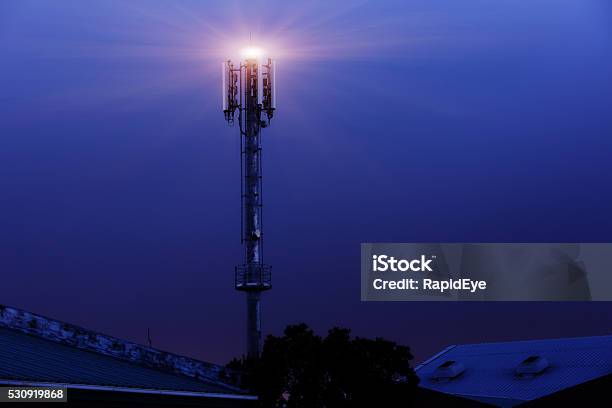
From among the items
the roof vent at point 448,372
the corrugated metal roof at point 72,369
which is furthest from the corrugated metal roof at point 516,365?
the corrugated metal roof at point 72,369

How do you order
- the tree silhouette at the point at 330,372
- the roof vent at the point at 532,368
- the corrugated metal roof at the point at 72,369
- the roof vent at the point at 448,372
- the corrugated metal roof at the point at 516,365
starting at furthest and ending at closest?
the roof vent at the point at 448,372
the roof vent at the point at 532,368
the corrugated metal roof at the point at 516,365
the tree silhouette at the point at 330,372
the corrugated metal roof at the point at 72,369

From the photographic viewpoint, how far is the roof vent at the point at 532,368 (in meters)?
64.3

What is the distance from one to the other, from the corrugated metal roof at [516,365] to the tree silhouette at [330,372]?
44.2ft

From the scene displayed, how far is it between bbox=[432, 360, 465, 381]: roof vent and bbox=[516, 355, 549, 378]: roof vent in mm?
4632

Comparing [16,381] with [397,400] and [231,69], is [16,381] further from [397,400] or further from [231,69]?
[231,69]

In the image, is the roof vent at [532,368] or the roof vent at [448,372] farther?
the roof vent at [448,372]

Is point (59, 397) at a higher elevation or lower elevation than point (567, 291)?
lower

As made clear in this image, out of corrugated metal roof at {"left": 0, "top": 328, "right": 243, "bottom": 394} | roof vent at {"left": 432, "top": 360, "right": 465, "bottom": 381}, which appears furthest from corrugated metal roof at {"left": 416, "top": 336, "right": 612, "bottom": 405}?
corrugated metal roof at {"left": 0, "top": 328, "right": 243, "bottom": 394}

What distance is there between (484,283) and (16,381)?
67.0 ft

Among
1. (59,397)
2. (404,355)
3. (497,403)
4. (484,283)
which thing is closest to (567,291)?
(484,283)

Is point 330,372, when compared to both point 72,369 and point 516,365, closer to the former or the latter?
point 72,369

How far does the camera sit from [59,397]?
36781mm

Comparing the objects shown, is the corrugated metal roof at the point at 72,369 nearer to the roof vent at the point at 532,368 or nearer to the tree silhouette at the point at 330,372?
the tree silhouette at the point at 330,372

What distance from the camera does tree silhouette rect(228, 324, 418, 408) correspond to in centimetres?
4906
